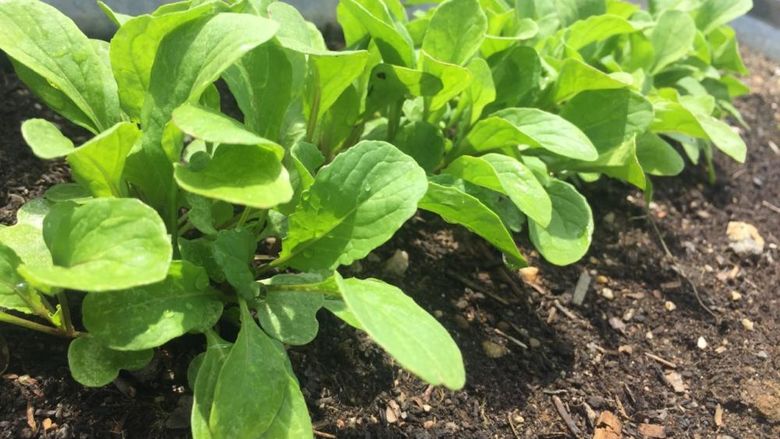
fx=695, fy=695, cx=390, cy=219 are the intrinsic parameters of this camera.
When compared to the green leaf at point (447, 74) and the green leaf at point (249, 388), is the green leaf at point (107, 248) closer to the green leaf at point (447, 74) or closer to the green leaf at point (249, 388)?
the green leaf at point (249, 388)

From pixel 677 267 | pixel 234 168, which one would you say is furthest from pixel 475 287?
pixel 234 168

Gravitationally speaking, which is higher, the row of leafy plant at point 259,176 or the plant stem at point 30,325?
the row of leafy plant at point 259,176

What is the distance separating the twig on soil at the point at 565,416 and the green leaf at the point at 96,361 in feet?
2.64

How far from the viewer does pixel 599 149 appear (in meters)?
1.64

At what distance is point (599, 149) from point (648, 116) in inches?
5.1

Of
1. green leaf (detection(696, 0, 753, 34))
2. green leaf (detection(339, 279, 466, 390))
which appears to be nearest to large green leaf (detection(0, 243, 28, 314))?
green leaf (detection(339, 279, 466, 390))

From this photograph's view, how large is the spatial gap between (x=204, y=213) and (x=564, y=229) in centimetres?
78

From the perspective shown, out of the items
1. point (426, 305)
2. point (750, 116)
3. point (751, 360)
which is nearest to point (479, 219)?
point (426, 305)

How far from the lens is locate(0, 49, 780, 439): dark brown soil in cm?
115

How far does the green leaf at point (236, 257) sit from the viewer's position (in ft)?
3.66

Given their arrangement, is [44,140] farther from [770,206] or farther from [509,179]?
[770,206]

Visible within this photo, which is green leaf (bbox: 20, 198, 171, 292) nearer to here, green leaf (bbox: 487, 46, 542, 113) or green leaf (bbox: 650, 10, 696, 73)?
green leaf (bbox: 487, 46, 542, 113)

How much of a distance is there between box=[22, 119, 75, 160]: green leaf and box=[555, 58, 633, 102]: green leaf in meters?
1.05

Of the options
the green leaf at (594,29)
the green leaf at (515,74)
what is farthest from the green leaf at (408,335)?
the green leaf at (594,29)
